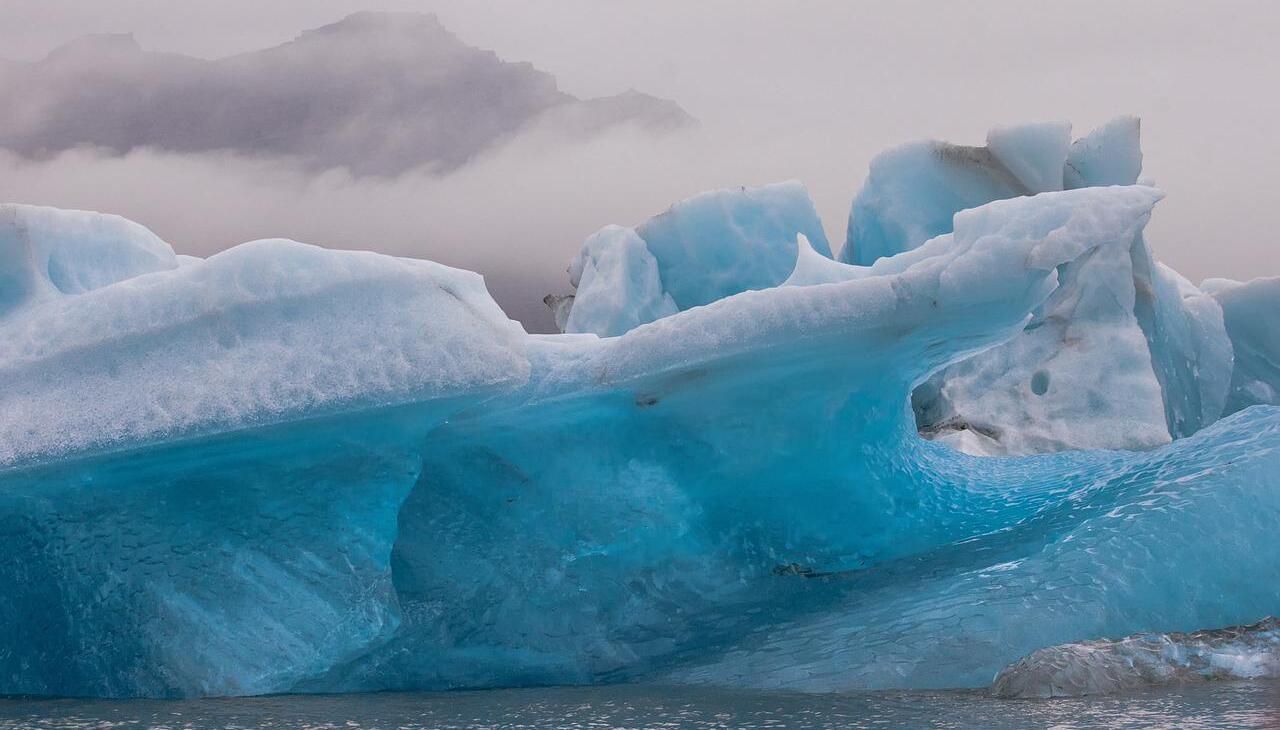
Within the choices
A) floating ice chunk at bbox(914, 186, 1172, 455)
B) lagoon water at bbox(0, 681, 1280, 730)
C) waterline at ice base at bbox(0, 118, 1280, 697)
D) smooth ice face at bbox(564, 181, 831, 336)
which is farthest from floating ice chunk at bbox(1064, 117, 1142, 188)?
lagoon water at bbox(0, 681, 1280, 730)

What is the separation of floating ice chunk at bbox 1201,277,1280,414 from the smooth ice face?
2.98 meters

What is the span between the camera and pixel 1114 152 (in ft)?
24.9

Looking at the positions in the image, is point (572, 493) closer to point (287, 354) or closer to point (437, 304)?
point (437, 304)

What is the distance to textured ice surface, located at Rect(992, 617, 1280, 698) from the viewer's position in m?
3.17

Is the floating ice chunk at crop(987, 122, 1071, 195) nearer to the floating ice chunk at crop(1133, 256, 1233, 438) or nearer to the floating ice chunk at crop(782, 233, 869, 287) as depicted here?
the floating ice chunk at crop(1133, 256, 1233, 438)

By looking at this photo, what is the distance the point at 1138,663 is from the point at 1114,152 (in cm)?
504

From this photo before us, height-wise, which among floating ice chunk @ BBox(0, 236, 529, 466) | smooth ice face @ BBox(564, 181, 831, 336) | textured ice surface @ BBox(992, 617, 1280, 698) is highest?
smooth ice face @ BBox(564, 181, 831, 336)

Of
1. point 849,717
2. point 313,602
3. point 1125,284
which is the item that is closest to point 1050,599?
point 849,717

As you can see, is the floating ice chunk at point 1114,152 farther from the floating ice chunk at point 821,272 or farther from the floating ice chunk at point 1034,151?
the floating ice chunk at point 821,272

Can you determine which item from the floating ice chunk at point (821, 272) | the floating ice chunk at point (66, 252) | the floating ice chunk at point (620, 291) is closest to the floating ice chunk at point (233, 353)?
the floating ice chunk at point (66, 252)

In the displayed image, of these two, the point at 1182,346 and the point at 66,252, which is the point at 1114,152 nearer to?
the point at 1182,346

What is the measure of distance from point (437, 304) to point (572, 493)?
753 mm

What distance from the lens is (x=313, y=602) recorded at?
148 inches

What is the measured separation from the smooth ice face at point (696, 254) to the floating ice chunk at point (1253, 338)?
298 centimetres
